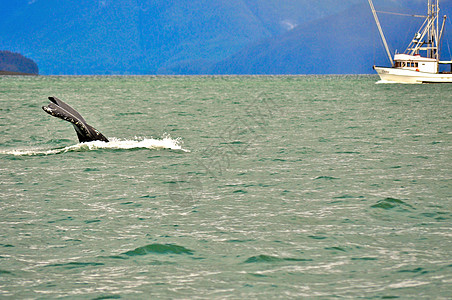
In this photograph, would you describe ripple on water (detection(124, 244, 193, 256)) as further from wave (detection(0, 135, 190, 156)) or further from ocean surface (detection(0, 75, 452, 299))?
wave (detection(0, 135, 190, 156))

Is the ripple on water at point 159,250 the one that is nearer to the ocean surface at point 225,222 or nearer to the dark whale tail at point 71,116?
the ocean surface at point 225,222

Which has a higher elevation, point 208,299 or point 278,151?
point 278,151

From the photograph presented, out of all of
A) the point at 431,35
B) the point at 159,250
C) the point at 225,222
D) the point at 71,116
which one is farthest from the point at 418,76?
the point at 159,250

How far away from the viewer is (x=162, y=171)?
18875 mm

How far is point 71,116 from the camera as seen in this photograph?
19.6 metres

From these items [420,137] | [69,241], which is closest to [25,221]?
[69,241]

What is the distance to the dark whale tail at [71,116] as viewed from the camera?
18906mm

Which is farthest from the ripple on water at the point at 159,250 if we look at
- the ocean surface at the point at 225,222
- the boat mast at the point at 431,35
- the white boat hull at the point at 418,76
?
the boat mast at the point at 431,35

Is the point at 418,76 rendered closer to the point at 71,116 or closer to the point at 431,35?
the point at 431,35

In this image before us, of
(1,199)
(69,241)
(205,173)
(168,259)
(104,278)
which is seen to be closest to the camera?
(104,278)

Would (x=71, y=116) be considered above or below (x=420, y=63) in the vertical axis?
below

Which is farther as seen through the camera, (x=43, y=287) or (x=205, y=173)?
(x=205, y=173)

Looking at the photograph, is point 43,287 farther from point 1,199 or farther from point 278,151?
point 278,151

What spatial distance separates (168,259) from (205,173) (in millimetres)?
8560
